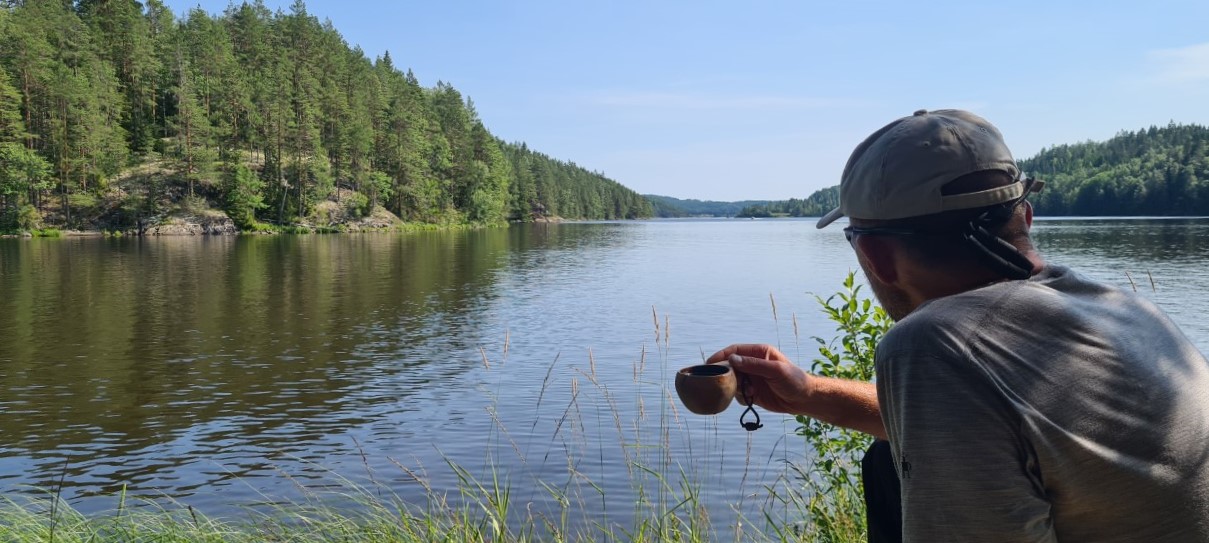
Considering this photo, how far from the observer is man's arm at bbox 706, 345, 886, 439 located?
2.40 metres

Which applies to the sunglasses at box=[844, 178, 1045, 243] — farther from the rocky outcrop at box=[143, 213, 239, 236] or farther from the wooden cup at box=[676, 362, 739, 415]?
the rocky outcrop at box=[143, 213, 239, 236]

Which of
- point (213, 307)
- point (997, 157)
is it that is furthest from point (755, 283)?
point (997, 157)

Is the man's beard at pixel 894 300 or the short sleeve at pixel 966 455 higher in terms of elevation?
the man's beard at pixel 894 300

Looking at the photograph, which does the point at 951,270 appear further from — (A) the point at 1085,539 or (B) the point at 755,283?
(B) the point at 755,283

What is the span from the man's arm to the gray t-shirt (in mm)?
847

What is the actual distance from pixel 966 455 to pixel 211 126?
280 feet

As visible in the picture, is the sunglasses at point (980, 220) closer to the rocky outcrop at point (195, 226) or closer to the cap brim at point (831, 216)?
the cap brim at point (831, 216)

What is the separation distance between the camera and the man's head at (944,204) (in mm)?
1678

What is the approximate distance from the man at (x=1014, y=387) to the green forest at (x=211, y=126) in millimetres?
73972

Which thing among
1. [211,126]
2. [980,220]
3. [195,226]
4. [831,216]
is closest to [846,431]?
[831,216]

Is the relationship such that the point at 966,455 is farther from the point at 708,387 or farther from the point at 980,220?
the point at 708,387

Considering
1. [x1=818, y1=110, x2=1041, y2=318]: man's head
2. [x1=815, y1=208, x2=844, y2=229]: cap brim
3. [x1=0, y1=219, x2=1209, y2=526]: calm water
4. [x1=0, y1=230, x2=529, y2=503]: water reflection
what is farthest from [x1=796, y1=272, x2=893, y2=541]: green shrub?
[x1=0, y1=230, x2=529, y2=503]: water reflection

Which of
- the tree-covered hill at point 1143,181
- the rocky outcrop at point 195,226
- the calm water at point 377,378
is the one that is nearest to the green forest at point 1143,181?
the tree-covered hill at point 1143,181

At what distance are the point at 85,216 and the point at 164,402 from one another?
65699mm
